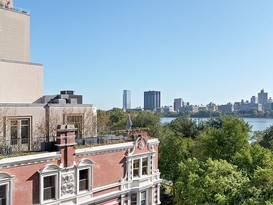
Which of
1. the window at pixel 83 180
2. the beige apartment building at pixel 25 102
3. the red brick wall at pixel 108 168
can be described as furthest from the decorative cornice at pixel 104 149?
the beige apartment building at pixel 25 102

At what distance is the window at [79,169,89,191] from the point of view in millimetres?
16016

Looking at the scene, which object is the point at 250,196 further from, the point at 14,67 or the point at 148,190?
the point at 14,67

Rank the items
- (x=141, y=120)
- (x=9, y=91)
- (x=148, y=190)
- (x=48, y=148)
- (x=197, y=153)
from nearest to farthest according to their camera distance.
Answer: (x=48, y=148) → (x=9, y=91) → (x=148, y=190) → (x=197, y=153) → (x=141, y=120)

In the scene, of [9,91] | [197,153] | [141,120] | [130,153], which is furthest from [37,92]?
[141,120]

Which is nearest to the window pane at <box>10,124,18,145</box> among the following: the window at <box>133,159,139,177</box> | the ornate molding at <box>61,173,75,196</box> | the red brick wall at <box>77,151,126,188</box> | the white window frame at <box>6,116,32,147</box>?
the white window frame at <box>6,116,32,147</box>

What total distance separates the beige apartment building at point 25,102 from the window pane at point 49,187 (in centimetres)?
199

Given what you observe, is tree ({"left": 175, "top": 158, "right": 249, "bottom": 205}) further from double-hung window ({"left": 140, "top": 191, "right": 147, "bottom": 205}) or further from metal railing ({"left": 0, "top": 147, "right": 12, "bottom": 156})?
metal railing ({"left": 0, "top": 147, "right": 12, "bottom": 156})

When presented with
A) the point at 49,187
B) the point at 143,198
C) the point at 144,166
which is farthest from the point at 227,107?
the point at 49,187

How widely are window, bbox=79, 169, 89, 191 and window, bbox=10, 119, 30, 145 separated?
12.9 feet

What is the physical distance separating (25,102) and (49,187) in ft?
25.0

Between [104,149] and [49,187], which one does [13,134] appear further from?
[104,149]

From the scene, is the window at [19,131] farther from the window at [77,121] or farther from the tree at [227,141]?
the tree at [227,141]

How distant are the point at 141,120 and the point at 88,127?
35.6 m

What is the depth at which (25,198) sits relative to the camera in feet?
43.8
